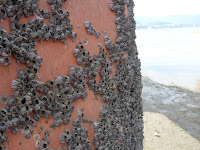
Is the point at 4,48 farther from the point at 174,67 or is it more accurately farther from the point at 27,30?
the point at 174,67

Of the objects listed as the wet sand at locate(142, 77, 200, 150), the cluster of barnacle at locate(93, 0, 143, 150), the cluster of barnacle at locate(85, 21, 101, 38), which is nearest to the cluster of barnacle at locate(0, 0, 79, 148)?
the cluster of barnacle at locate(85, 21, 101, 38)

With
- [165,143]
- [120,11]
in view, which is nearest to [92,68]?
[120,11]

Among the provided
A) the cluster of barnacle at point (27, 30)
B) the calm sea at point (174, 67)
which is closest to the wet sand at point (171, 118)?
the calm sea at point (174, 67)

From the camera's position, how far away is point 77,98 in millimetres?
1232

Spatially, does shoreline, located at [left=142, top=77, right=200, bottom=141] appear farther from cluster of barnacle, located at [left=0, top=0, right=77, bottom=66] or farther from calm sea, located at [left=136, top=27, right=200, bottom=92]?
cluster of barnacle, located at [left=0, top=0, right=77, bottom=66]

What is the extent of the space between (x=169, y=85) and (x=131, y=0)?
24.2ft

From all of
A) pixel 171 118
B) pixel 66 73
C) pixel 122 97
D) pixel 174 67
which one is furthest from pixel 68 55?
pixel 174 67

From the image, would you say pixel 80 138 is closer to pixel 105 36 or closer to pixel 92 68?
pixel 92 68

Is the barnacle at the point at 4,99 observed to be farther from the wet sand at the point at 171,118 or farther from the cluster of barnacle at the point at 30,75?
the wet sand at the point at 171,118

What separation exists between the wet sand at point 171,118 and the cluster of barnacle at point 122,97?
293 cm

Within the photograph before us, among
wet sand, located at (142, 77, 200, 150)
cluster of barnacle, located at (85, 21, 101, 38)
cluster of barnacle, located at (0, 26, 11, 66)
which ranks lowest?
wet sand, located at (142, 77, 200, 150)

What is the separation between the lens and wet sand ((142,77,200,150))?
14.9ft

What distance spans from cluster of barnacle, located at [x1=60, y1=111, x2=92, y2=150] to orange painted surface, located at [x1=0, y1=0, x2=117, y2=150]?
0.03 meters

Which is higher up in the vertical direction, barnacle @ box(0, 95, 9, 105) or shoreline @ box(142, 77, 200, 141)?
barnacle @ box(0, 95, 9, 105)
